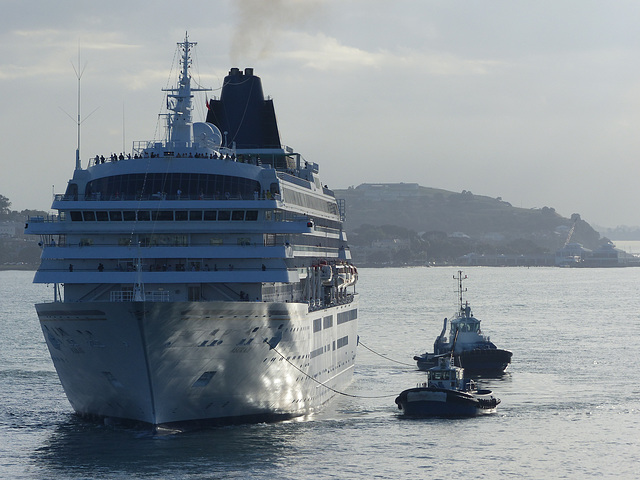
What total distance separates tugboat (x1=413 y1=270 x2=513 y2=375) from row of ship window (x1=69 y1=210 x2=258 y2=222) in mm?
29604

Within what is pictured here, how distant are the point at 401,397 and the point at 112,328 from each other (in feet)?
61.7

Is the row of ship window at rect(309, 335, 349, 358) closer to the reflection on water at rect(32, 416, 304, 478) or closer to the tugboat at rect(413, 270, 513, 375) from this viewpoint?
the reflection on water at rect(32, 416, 304, 478)

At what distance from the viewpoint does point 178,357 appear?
46.7 meters

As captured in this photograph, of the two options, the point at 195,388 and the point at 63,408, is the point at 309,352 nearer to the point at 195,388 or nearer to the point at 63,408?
the point at 195,388

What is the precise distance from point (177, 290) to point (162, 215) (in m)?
3.42

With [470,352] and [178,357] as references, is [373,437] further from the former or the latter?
[470,352]

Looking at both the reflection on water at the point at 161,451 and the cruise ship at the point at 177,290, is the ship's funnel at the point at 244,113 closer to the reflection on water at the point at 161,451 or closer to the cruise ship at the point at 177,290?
the cruise ship at the point at 177,290

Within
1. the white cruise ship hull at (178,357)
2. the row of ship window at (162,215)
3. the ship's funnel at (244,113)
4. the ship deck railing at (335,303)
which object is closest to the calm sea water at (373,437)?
the white cruise ship hull at (178,357)

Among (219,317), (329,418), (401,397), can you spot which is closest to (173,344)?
(219,317)

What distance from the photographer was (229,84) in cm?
7031

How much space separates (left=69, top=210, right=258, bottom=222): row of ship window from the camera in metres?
49.9

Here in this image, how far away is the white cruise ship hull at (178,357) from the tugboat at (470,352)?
1105 inches

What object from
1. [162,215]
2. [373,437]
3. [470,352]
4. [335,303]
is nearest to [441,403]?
[373,437]

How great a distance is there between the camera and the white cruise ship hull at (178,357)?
46.2 metres
